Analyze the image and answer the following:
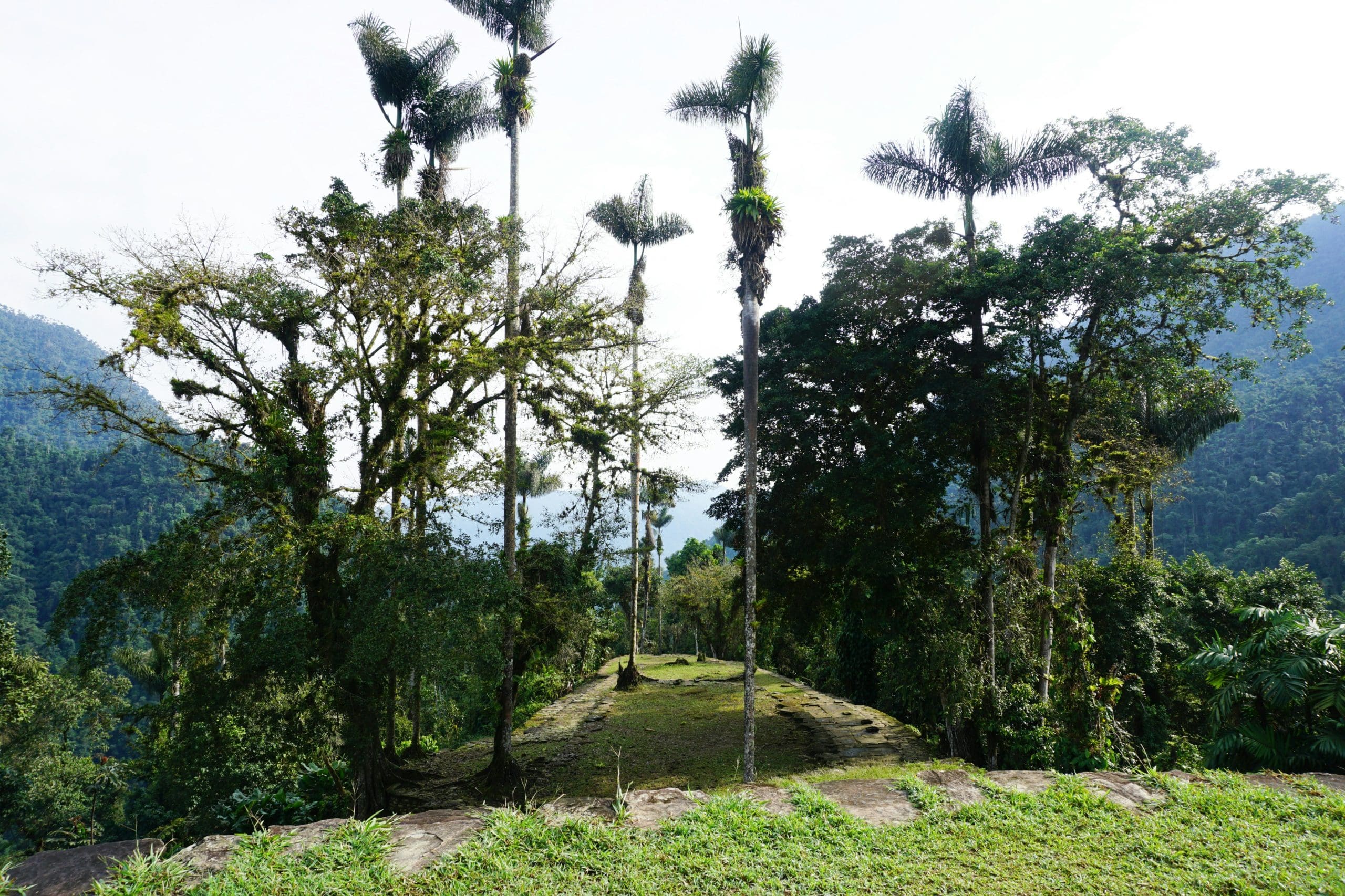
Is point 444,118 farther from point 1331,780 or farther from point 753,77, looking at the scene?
point 1331,780

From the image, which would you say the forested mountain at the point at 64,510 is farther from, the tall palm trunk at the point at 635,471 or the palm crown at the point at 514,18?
the palm crown at the point at 514,18

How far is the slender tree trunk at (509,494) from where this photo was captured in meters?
11.1

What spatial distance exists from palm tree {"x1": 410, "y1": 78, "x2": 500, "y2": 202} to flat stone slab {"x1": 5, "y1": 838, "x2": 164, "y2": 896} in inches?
508

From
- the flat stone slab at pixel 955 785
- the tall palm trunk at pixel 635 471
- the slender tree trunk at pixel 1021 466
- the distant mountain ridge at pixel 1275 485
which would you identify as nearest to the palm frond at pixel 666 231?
the tall palm trunk at pixel 635 471

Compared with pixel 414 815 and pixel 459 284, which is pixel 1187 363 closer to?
pixel 459 284

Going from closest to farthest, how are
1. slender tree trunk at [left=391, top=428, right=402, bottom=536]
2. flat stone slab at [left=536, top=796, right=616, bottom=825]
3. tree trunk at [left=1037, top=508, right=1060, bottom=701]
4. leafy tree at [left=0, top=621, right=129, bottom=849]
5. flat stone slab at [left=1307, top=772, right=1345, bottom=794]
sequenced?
flat stone slab at [left=536, top=796, right=616, bottom=825] → flat stone slab at [left=1307, top=772, right=1345, bottom=794] → slender tree trunk at [left=391, top=428, right=402, bottom=536] → tree trunk at [left=1037, top=508, right=1060, bottom=701] → leafy tree at [left=0, top=621, right=129, bottom=849]

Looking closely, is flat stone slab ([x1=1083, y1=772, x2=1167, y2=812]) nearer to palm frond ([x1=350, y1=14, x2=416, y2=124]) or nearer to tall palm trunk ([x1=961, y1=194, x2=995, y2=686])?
tall palm trunk ([x1=961, y1=194, x2=995, y2=686])

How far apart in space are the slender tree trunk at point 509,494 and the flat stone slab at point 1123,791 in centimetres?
790

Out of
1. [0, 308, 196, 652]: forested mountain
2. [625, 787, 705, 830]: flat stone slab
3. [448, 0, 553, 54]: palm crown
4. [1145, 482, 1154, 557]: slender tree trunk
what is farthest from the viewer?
[0, 308, 196, 652]: forested mountain

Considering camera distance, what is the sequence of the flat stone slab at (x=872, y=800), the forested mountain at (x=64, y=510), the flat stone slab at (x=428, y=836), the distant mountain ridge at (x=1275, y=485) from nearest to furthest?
the flat stone slab at (x=428, y=836)
the flat stone slab at (x=872, y=800)
the distant mountain ridge at (x=1275, y=485)
the forested mountain at (x=64, y=510)

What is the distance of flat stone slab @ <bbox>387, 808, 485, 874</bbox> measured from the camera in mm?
4770

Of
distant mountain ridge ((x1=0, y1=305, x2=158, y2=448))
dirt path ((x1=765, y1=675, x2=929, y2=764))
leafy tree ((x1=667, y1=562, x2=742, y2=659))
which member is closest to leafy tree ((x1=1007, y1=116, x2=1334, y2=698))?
dirt path ((x1=765, y1=675, x2=929, y2=764))

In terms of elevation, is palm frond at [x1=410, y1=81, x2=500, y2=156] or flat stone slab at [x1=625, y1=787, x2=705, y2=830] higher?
palm frond at [x1=410, y1=81, x2=500, y2=156]

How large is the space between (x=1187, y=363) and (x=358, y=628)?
14586mm
